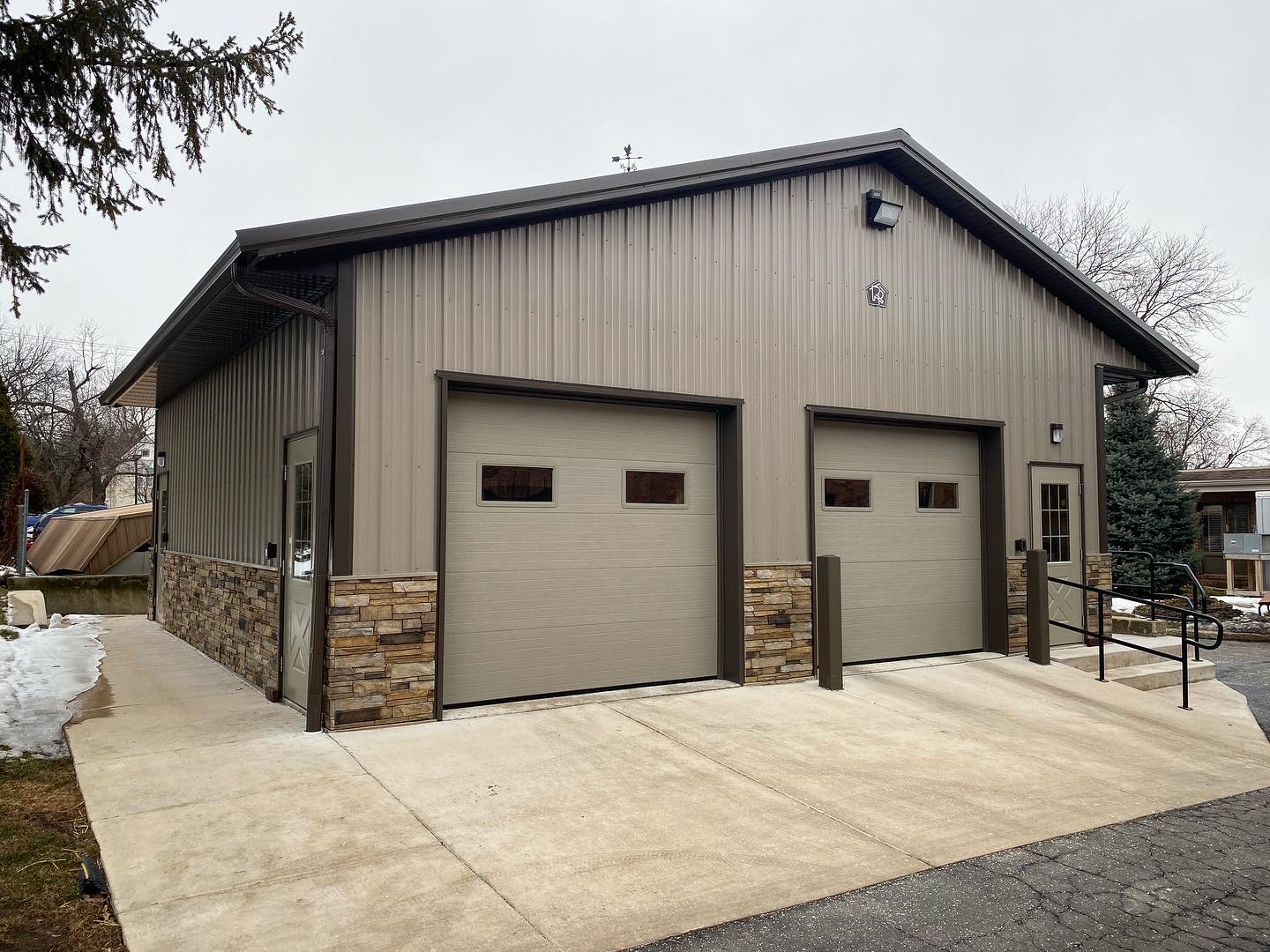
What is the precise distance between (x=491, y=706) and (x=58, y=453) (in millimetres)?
33372

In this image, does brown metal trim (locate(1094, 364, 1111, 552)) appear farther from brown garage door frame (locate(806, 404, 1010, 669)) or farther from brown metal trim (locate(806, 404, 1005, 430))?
brown metal trim (locate(806, 404, 1005, 430))

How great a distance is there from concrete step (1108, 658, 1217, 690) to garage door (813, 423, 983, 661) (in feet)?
4.72

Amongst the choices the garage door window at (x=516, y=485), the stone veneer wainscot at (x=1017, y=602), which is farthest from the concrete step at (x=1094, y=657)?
the garage door window at (x=516, y=485)

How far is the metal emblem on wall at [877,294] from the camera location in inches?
347

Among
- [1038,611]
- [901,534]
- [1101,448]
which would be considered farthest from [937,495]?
[1101,448]

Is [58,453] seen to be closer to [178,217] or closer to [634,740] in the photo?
[178,217]

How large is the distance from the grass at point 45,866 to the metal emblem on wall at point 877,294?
25.4 feet

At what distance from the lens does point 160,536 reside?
12.9 meters

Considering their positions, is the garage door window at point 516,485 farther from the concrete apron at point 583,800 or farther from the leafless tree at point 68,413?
the leafless tree at point 68,413

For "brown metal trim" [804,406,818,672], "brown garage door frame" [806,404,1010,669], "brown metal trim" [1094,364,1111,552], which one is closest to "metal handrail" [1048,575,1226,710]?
"brown garage door frame" [806,404,1010,669]

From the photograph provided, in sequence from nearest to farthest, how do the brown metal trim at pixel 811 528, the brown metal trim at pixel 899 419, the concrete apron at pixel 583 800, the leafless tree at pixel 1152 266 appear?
1. the concrete apron at pixel 583 800
2. the brown metal trim at pixel 811 528
3. the brown metal trim at pixel 899 419
4. the leafless tree at pixel 1152 266

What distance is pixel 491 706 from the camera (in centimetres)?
671

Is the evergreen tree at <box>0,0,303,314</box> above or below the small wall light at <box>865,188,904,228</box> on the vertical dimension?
below

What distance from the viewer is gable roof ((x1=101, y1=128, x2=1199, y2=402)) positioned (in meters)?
5.84
